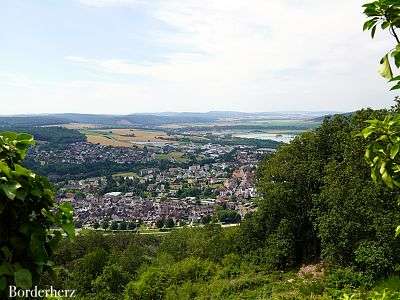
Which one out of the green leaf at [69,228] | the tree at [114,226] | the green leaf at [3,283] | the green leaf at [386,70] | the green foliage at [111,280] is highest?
the green leaf at [386,70]

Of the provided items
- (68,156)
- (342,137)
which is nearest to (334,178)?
(342,137)

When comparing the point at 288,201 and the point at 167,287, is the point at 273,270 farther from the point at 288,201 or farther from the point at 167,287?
the point at 167,287

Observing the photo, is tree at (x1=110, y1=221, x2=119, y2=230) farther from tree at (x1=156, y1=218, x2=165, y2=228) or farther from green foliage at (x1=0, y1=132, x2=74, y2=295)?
green foliage at (x1=0, y1=132, x2=74, y2=295)

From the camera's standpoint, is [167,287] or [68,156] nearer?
[167,287]

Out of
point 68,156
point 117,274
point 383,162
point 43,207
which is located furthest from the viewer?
point 68,156

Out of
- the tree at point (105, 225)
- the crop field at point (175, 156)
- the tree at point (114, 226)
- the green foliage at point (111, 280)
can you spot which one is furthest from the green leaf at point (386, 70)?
the crop field at point (175, 156)

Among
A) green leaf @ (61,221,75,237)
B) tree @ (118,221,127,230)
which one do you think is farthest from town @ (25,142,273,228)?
green leaf @ (61,221,75,237)

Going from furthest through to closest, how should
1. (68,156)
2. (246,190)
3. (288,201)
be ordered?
(68,156) → (246,190) → (288,201)

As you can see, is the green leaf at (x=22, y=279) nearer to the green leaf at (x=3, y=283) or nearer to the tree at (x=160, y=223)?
the green leaf at (x=3, y=283)
